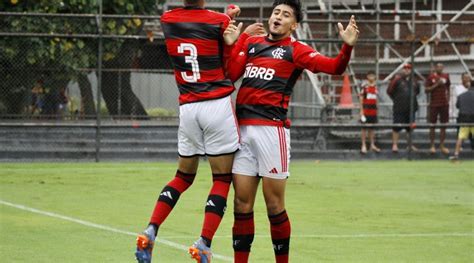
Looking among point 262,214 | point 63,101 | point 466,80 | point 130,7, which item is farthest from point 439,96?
point 262,214

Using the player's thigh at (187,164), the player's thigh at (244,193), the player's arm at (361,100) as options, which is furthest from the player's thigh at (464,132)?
the player's thigh at (244,193)

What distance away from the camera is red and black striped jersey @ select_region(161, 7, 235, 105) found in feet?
31.8

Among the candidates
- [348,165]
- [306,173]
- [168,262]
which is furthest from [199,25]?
[348,165]

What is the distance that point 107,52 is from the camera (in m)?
27.2

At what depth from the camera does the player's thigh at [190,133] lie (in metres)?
9.72

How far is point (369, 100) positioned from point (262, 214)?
13692mm

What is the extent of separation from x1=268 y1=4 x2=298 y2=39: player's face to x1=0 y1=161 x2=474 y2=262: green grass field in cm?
232

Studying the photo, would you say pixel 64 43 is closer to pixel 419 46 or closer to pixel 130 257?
pixel 419 46

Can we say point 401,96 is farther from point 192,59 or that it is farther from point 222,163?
point 222,163

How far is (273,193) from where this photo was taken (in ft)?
31.1

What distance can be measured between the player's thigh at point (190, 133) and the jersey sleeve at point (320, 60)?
37.0 inches

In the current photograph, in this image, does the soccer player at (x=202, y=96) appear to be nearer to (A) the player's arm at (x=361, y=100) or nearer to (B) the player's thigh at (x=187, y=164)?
(B) the player's thigh at (x=187, y=164)

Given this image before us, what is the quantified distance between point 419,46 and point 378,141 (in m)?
2.76

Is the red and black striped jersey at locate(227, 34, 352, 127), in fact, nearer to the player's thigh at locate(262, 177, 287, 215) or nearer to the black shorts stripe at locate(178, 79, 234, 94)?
the black shorts stripe at locate(178, 79, 234, 94)
